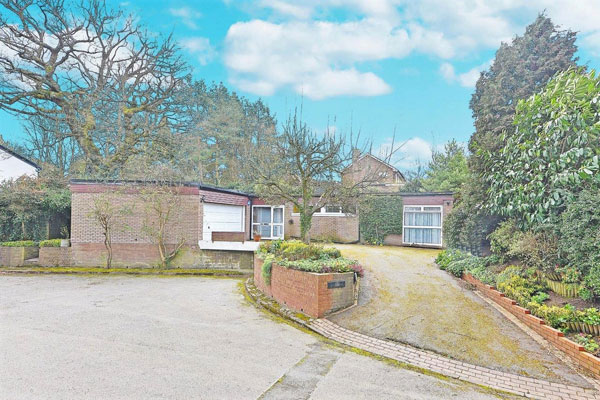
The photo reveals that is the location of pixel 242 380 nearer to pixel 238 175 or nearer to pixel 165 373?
pixel 165 373

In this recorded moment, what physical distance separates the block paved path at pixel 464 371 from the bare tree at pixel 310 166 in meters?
5.00

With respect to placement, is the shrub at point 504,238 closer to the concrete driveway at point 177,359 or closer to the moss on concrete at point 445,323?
the moss on concrete at point 445,323

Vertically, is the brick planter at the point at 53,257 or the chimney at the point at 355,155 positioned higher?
the chimney at the point at 355,155

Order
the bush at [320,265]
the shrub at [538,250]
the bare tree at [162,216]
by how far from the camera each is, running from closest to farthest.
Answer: the shrub at [538,250], the bush at [320,265], the bare tree at [162,216]

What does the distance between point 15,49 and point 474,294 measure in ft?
79.2

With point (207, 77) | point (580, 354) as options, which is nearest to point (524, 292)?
point (580, 354)

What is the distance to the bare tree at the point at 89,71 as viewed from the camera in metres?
18.1

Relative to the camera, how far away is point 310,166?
1020cm

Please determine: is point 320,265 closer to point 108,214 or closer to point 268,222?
point 108,214

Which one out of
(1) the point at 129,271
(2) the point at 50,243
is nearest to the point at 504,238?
(1) the point at 129,271

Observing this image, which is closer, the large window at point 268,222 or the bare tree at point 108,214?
the bare tree at point 108,214

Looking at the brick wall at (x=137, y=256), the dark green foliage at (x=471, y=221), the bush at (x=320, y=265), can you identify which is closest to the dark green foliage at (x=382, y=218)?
the dark green foliage at (x=471, y=221)

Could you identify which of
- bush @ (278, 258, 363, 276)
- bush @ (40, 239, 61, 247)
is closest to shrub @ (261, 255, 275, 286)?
bush @ (278, 258, 363, 276)

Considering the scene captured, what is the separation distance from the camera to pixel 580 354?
469cm
